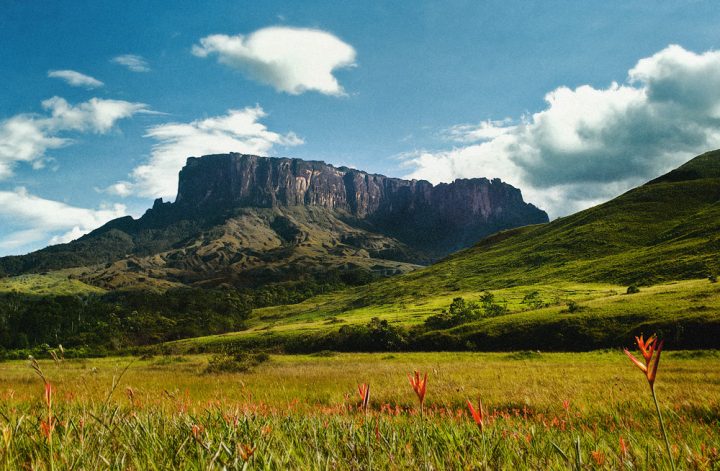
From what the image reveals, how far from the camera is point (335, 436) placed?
151 inches

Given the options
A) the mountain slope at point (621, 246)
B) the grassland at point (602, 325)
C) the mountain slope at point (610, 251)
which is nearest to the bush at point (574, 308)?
the grassland at point (602, 325)

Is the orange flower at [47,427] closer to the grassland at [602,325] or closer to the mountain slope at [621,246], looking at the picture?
the grassland at [602,325]

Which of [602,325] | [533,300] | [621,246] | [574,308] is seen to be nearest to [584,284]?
[533,300]

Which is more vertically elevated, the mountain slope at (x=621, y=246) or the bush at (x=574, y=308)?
the mountain slope at (x=621, y=246)

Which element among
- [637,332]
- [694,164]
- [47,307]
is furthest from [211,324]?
[694,164]

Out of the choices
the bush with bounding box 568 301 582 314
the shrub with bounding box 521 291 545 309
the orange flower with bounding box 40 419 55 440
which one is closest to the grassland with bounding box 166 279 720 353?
the bush with bounding box 568 301 582 314

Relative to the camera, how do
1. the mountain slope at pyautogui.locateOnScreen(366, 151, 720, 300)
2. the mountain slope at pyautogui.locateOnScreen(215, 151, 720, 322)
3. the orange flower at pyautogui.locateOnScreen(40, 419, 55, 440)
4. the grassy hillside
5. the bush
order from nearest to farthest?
the orange flower at pyautogui.locateOnScreen(40, 419, 55, 440) → the grassy hillside → the bush → the mountain slope at pyautogui.locateOnScreen(366, 151, 720, 300) → the mountain slope at pyautogui.locateOnScreen(215, 151, 720, 322)

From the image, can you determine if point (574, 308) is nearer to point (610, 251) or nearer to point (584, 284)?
point (584, 284)

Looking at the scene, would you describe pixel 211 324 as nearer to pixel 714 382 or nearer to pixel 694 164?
pixel 714 382

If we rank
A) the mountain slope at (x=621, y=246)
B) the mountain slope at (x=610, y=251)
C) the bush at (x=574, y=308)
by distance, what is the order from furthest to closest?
the mountain slope at (x=610, y=251) → the mountain slope at (x=621, y=246) → the bush at (x=574, y=308)

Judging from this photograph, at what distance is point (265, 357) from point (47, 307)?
127536 mm

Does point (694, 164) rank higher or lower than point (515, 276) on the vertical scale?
higher

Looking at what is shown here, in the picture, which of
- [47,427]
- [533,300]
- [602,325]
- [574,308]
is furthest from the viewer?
[533,300]

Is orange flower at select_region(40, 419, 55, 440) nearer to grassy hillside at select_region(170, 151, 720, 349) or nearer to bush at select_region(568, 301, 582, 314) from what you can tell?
grassy hillside at select_region(170, 151, 720, 349)
